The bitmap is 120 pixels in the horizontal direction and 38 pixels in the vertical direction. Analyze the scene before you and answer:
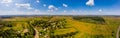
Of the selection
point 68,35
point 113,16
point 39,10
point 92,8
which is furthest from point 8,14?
point 113,16

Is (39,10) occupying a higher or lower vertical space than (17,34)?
higher

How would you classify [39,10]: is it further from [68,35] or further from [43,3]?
[68,35]

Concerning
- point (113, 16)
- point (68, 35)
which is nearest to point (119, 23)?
point (113, 16)

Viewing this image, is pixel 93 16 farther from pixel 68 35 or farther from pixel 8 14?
pixel 8 14

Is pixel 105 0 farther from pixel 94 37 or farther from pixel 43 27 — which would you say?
pixel 43 27

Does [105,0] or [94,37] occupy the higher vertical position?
[105,0]

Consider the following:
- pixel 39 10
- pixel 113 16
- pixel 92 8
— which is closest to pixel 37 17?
pixel 39 10
